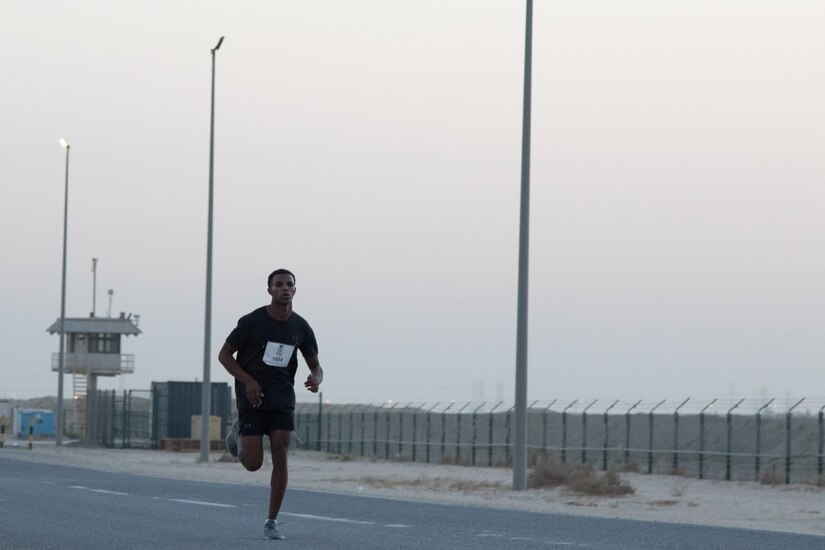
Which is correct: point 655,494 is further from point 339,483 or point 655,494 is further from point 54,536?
point 54,536

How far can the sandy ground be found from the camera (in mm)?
22516

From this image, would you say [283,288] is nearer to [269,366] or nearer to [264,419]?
[269,366]

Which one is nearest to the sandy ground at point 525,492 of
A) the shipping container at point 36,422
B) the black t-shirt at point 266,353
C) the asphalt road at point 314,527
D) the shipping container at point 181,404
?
the asphalt road at point 314,527

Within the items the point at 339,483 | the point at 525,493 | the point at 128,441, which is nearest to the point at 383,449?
the point at 128,441

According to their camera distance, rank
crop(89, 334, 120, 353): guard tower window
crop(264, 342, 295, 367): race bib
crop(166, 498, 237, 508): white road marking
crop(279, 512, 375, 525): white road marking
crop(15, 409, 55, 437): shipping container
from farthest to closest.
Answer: crop(89, 334, 120, 353): guard tower window, crop(15, 409, 55, 437): shipping container, crop(166, 498, 237, 508): white road marking, crop(279, 512, 375, 525): white road marking, crop(264, 342, 295, 367): race bib

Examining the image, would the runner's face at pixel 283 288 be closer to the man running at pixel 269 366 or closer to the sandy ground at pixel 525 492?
the man running at pixel 269 366

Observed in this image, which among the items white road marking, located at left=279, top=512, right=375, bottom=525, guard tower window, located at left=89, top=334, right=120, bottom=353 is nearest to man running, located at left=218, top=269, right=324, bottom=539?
white road marking, located at left=279, top=512, right=375, bottom=525

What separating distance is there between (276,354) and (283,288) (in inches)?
20.0

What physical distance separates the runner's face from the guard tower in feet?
217

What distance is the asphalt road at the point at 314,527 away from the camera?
12.8 meters

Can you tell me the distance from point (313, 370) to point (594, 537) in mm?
3351

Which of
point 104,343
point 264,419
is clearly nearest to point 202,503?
point 264,419

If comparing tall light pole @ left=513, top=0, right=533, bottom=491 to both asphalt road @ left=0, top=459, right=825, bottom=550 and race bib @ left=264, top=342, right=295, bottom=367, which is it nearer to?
asphalt road @ left=0, top=459, right=825, bottom=550

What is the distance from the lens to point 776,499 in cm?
3066
